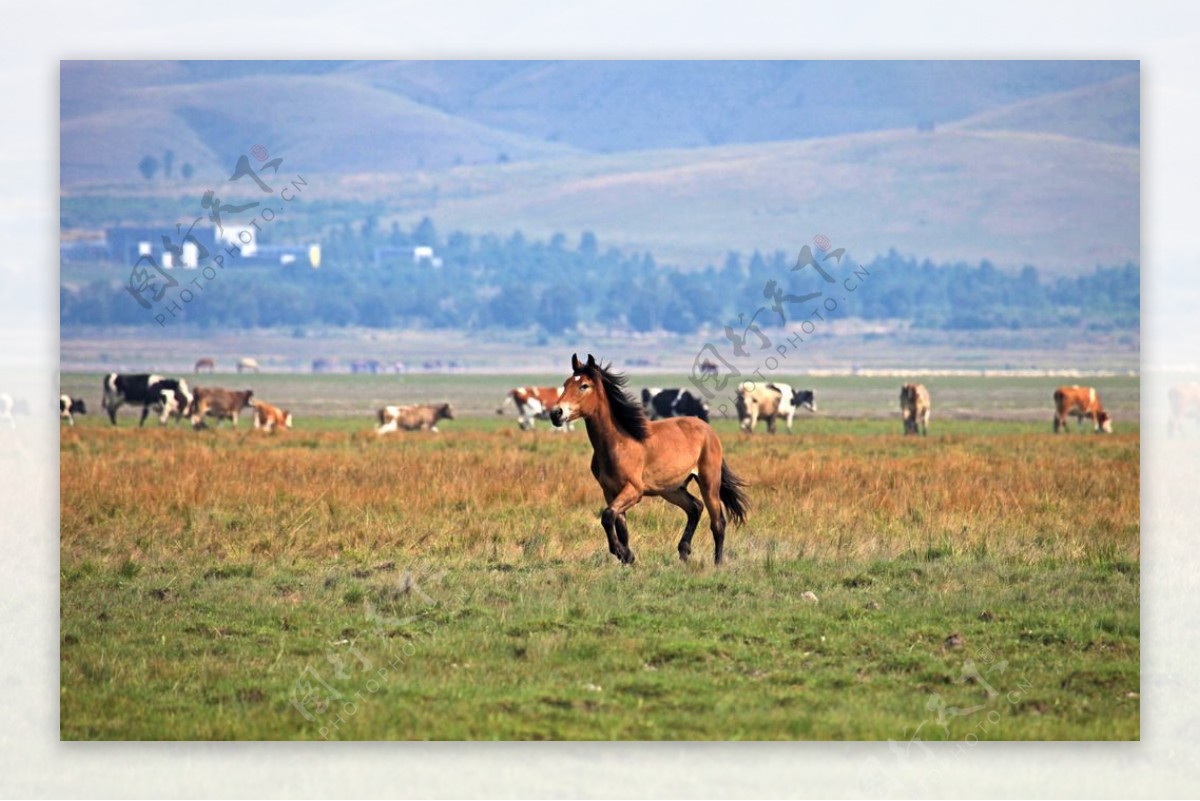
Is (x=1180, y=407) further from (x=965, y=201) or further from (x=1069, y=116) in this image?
(x=965, y=201)

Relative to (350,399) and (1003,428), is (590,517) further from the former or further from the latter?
(350,399)

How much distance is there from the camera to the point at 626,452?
588 inches

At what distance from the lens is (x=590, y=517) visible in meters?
19.1

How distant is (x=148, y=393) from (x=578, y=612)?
1554 inches

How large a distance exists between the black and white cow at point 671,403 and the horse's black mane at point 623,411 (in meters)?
32.2

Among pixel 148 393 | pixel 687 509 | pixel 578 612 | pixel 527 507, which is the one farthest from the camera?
pixel 148 393

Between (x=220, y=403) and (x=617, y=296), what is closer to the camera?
(x=220, y=403)

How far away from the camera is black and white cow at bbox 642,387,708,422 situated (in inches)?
1893

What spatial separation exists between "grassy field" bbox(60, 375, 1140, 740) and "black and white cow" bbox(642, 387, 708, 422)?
24.6m

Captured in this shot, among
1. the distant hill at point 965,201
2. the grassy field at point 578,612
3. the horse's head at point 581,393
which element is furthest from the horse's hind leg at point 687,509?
the distant hill at point 965,201

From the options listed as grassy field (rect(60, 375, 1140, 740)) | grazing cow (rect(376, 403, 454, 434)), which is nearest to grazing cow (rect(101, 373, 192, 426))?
grazing cow (rect(376, 403, 454, 434))

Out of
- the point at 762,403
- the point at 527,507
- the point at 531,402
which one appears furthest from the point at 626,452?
the point at 531,402

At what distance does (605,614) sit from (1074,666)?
364cm

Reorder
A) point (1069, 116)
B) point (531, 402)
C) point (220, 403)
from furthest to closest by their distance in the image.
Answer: point (1069, 116) < point (531, 402) < point (220, 403)
